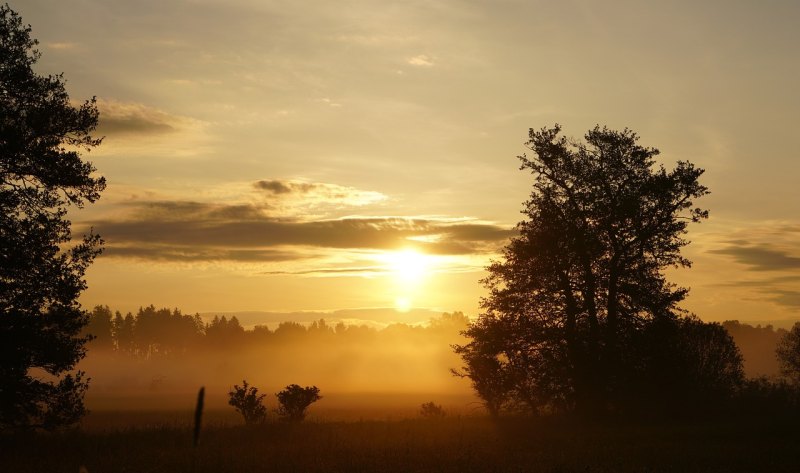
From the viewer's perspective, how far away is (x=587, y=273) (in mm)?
32469

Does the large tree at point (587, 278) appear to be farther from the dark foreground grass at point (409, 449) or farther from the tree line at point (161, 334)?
the tree line at point (161, 334)

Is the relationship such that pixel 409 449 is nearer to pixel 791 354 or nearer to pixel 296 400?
pixel 296 400

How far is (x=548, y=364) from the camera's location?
3250 cm

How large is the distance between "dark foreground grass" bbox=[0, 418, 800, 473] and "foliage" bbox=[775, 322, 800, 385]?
55.8 meters

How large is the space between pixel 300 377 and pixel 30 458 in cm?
16745

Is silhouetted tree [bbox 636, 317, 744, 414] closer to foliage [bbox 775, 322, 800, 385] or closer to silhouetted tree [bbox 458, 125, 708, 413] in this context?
silhouetted tree [bbox 458, 125, 708, 413]

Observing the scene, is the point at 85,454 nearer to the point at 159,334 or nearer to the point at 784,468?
the point at 784,468

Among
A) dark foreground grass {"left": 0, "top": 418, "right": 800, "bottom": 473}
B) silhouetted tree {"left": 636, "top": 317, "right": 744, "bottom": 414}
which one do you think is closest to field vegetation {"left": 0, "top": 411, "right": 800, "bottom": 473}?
dark foreground grass {"left": 0, "top": 418, "right": 800, "bottom": 473}

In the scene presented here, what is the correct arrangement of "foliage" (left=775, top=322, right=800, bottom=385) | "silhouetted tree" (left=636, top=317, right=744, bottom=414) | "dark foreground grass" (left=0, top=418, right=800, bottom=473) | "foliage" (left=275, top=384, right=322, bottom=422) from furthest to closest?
"foliage" (left=775, top=322, right=800, bottom=385) < "silhouetted tree" (left=636, top=317, right=744, bottom=414) < "foliage" (left=275, top=384, right=322, bottom=422) < "dark foreground grass" (left=0, top=418, right=800, bottom=473)

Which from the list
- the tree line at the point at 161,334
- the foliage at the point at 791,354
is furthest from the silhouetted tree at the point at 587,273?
the tree line at the point at 161,334

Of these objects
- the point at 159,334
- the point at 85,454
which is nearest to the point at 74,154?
the point at 85,454

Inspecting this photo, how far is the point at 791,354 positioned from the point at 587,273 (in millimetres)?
56310

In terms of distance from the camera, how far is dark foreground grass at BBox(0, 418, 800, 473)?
1614 cm

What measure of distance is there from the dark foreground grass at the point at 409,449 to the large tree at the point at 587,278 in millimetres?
6030
